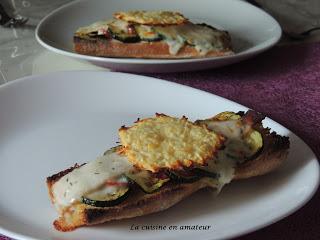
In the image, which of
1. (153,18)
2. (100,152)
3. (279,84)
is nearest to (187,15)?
(153,18)

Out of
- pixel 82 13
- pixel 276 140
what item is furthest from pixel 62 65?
pixel 276 140

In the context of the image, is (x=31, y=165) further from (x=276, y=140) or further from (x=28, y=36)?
(x=28, y=36)

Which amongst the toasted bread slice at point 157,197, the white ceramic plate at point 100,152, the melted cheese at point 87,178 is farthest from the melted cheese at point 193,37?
the melted cheese at point 87,178

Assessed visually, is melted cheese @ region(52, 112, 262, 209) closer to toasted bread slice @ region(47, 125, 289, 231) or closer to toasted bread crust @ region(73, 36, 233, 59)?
toasted bread slice @ region(47, 125, 289, 231)

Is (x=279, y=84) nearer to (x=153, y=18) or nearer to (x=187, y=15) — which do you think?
(x=153, y=18)

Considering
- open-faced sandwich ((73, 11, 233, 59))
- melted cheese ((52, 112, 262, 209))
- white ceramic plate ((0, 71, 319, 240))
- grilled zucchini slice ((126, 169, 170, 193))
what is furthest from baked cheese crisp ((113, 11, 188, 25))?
grilled zucchini slice ((126, 169, 170, 193))
